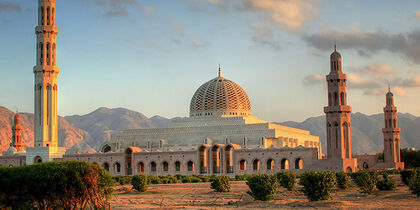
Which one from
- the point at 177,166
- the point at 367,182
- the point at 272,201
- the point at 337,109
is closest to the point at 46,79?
the point at 177,166

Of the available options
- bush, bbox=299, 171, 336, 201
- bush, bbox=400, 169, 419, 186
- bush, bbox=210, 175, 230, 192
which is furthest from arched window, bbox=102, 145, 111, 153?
bush, bbox=299, 171, 336, 201

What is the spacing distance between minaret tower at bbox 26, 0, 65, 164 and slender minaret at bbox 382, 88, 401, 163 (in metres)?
32.0

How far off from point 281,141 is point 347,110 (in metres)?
9.58

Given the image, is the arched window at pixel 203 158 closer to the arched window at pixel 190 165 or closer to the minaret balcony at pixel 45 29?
the arched window at pixel 190 165

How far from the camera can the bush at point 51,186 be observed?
1775 centimetres

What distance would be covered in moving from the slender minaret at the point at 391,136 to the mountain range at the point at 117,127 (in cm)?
7682

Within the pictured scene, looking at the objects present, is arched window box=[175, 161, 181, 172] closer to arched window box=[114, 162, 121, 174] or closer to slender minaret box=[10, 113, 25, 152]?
arched window box=[114, 162, 121, 174]

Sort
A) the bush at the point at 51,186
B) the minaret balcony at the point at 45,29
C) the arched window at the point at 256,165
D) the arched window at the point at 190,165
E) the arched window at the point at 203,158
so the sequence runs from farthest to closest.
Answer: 1. the minaret balcony at the point at 45,29
2. the arched window at the point at 190,165
3. the arched window at the point at 203,158
4. the arched window at the point at 256,165
5. the bush at the point at 51,186

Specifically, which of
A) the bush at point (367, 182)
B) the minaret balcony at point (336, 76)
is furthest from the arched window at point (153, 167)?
the bush at point (367, 182)

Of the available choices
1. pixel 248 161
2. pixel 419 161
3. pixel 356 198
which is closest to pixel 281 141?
pixel 248 161

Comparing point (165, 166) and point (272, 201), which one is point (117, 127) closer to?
point (165, 166)

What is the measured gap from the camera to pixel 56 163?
18.3m

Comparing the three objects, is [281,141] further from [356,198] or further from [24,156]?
[356,198]

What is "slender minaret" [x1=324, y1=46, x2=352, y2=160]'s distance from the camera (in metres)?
45.1
